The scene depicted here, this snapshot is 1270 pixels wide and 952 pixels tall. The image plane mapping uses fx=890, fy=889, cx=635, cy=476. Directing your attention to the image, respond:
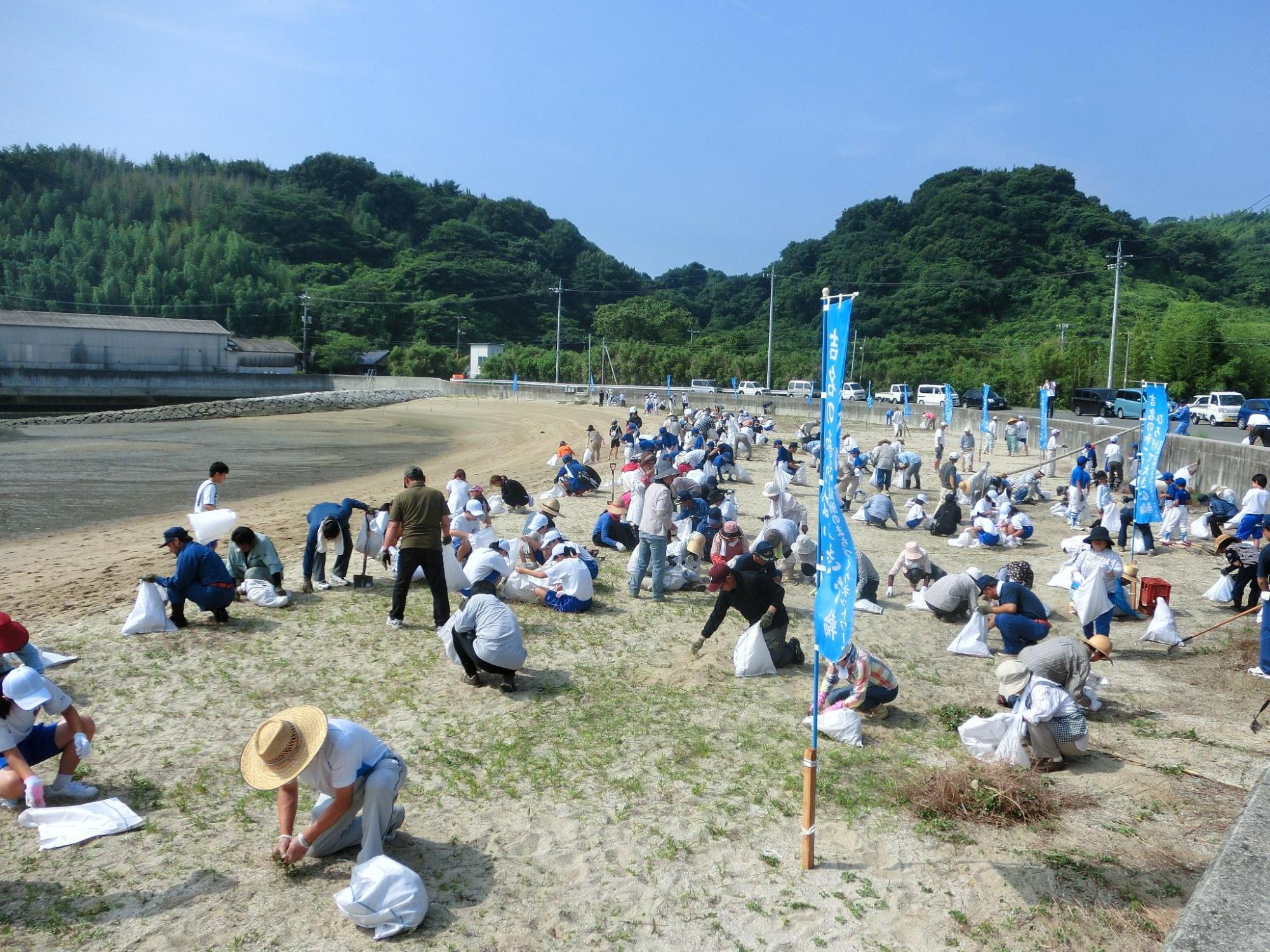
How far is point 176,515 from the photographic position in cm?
1648

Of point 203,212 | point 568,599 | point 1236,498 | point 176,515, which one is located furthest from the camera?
point 203,212

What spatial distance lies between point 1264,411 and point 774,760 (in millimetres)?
30957

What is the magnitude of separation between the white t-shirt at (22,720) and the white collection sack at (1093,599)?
27.4 feet

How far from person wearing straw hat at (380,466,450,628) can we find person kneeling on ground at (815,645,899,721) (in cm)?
Result: 359

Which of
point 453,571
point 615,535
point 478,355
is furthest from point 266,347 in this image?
Result: point 453,571

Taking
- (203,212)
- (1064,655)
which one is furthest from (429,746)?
(203,212)

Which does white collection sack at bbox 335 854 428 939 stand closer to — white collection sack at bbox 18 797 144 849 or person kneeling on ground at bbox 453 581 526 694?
white collection sack at bbox 18 797 144 849

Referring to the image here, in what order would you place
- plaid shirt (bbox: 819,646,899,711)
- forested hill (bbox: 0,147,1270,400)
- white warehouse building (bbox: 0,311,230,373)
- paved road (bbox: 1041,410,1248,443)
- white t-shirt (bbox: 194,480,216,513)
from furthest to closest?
1. forested hill (bbox: 0,147,1270,400)
2. white warehouse building (bbox: 0,311,230,373)
3. paved road (bbox: 1041,410,1248,443)
4. white t-shirt (bbox: 194,480,216,513)
5. plaid shirt (bbox: 819,646,899,711)

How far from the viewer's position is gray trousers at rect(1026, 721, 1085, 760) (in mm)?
6047

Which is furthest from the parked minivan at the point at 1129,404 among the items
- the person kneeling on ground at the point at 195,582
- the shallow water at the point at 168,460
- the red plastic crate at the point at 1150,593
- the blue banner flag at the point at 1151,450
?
the person kneeling on ground at the point at 195,582

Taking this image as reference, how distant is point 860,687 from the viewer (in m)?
6.80

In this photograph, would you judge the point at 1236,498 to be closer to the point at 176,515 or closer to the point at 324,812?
the point at 324,812

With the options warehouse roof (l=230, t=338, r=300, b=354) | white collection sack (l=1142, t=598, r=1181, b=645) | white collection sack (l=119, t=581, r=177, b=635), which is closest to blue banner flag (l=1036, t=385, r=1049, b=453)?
white collection sack (l=1142, t=598, r=1181, b=645)

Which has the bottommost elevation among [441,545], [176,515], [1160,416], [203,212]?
[176,515]
